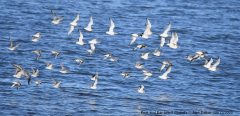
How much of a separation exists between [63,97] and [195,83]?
15626 millimetres

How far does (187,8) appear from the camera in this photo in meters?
90.7

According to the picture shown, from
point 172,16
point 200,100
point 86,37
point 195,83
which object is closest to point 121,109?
point 200,100

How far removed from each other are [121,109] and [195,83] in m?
12.7

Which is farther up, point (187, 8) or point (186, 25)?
point (187, 8)

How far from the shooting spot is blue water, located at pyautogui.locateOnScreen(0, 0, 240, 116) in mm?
46562

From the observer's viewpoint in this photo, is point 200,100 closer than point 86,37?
Yes

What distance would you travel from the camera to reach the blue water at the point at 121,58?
46.6 m

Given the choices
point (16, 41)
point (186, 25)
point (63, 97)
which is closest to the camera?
point (63, 97)

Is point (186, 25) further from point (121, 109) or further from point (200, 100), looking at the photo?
point (121, 109)

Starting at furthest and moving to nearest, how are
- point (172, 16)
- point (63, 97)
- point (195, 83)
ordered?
1. point (172, 16)
2. point (195, 83)
3. point (63, 97)

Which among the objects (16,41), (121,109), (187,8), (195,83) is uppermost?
(187,8)

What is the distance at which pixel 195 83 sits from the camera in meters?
54.0

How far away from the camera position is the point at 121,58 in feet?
203

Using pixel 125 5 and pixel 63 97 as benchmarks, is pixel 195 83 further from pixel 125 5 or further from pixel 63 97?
pixel 125 5
